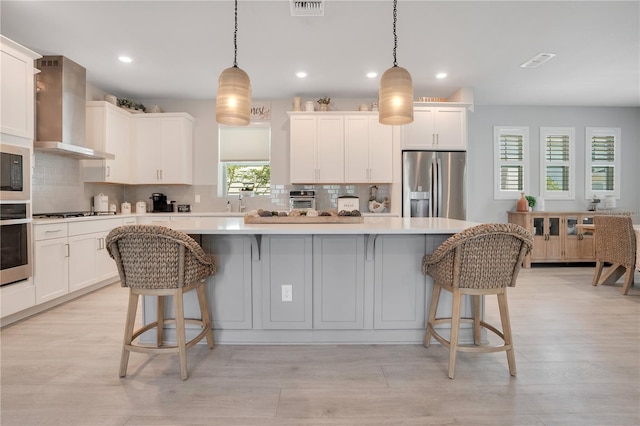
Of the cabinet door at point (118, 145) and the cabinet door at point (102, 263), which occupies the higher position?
the cabinet door at point (118, 145)

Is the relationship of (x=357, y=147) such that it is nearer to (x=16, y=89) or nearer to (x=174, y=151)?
(x=174, y=151)

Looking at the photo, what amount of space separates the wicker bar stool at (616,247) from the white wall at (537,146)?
167 cm

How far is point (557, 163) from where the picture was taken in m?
5.94

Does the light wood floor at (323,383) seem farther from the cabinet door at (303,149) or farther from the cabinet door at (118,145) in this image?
the cabinet door at (303,149)

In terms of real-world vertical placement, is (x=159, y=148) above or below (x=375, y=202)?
above

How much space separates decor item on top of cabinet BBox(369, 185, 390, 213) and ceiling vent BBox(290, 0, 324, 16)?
284 centimetres

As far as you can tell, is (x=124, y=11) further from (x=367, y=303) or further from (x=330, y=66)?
(x=367, y=303)

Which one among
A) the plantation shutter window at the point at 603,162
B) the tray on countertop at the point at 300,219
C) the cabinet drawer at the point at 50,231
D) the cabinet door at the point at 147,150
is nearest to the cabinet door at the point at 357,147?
the tray on countertop at the point at 300,219

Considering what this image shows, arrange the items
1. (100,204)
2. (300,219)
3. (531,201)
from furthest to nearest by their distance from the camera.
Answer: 1. (531,201)
2. (100,204)
3. (300,219)

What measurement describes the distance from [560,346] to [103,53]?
517cm

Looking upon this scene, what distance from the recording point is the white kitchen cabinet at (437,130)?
4.97m

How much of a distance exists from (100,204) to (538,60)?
5924mm

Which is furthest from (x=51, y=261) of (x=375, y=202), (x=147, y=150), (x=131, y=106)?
(x=375, y=202)

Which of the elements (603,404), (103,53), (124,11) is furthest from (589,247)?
(103,53)
